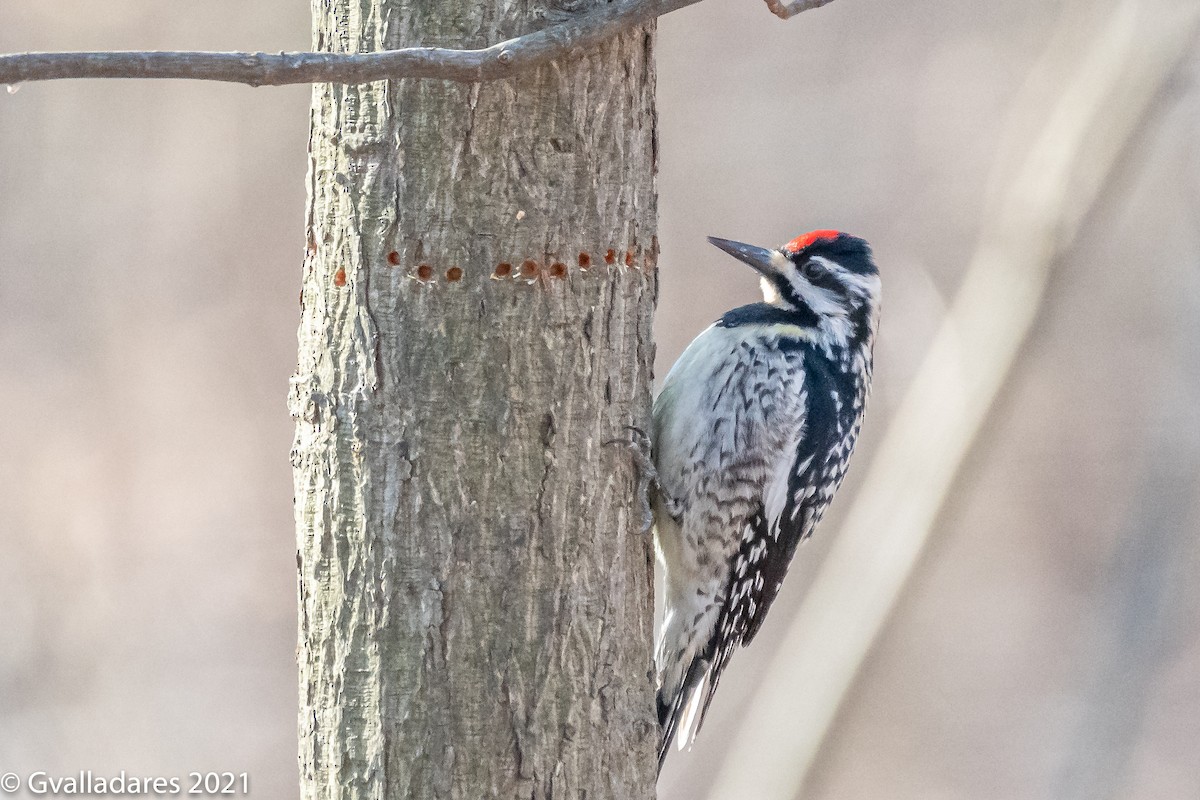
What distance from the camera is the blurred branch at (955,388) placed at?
4.00 meters

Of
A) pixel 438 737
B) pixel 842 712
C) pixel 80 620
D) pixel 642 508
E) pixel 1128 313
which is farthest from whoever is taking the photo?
pixel 1128 313

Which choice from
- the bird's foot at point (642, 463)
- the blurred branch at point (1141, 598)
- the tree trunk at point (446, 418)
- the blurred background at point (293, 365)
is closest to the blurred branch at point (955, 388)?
the blurred branch at point (1141, 598)

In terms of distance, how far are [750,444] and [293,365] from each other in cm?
409

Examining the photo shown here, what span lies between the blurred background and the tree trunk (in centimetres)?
377

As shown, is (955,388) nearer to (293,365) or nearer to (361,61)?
(361,61)

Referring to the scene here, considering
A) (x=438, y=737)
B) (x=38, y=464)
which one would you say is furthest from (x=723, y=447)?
(x=38, y=464)

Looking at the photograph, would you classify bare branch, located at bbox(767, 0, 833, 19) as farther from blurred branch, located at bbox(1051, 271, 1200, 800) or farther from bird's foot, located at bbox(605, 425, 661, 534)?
blurred branch, located at bbox(1051, 271, 1200, 800)

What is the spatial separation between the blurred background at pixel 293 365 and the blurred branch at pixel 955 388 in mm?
1132

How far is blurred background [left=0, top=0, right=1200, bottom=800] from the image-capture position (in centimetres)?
631

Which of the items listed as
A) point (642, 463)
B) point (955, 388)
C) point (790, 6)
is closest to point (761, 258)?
point (642, 463)

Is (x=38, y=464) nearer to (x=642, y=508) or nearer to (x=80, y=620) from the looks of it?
(x=80, y=620)

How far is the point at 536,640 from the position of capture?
2.24 meters

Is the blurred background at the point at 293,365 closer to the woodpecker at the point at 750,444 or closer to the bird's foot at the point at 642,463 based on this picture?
the woodpecker at the point at 750,444

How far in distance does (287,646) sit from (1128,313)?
4911 millimetres
